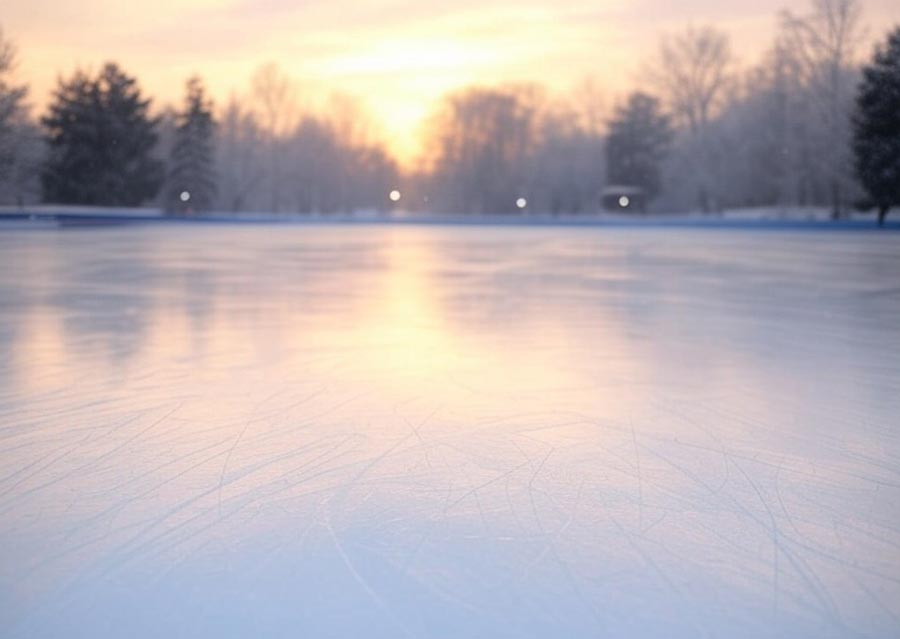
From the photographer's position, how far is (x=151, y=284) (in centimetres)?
1162

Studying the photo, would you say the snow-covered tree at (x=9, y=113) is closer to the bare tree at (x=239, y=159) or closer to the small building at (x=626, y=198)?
the bare tree at (x=239, y=159)

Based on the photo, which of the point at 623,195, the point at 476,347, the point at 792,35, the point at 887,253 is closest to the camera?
the point at 476,347

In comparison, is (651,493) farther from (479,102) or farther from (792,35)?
(479,102)

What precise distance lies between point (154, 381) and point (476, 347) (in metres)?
2.29

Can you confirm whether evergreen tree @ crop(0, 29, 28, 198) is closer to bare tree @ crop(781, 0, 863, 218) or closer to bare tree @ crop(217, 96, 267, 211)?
bare tree @ crop(217, 96, 267, 211)

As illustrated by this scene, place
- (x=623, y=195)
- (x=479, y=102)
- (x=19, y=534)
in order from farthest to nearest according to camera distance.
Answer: (x=479, y=102), (x=623, y=195), (x=19, y=534)

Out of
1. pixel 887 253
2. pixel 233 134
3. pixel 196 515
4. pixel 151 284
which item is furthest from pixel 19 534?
pixel 233 134

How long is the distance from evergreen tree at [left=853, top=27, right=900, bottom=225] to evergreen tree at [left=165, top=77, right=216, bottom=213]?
3307 cm

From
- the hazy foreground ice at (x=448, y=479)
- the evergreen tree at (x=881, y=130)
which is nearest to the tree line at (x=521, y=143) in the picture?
the evergreen tree at (x=881, y=130)

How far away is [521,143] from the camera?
2559 inches

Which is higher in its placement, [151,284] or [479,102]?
[479,102]

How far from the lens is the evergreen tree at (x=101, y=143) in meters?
49.5

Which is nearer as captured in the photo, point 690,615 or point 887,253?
point 690,615

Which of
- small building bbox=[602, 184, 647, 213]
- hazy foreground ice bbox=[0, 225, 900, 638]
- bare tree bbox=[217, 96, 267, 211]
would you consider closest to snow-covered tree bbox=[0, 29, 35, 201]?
bare tree bbox=[217, 96, 267, 211]
